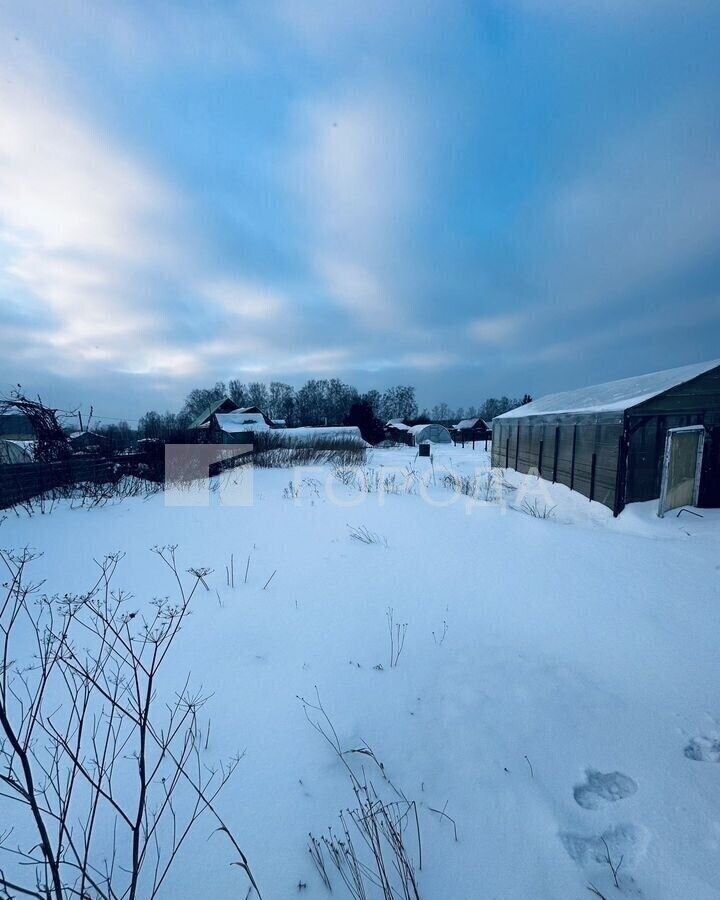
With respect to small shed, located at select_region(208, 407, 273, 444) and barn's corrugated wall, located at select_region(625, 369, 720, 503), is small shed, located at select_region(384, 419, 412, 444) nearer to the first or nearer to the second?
small shed, located at select_region(208, 407, 273, 444)

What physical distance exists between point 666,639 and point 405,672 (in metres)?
2.41

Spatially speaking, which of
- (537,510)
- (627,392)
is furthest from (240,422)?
(627,392)

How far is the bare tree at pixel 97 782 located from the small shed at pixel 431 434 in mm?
34892

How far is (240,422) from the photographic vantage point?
30.7 metres

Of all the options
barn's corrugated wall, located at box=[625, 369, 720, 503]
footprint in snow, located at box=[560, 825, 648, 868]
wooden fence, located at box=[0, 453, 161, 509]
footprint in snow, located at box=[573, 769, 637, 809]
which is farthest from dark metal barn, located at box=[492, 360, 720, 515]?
wooden fence, located at box=[0, 453, 161, 509]

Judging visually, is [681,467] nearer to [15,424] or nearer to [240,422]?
[15,424]

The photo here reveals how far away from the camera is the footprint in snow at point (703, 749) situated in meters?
2.00

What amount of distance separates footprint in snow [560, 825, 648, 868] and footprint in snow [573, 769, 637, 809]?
0.12 m

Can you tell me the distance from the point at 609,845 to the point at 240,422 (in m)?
31.6

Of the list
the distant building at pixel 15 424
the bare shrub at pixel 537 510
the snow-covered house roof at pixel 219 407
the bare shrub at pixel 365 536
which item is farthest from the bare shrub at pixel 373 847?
the snow-covered house roof at pixel 219 407

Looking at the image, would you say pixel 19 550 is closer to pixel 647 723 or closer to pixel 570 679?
pixel 570 679

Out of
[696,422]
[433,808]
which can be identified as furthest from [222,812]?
[696,422]

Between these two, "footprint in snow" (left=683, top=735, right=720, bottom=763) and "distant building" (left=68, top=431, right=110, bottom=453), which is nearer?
"footprint in snow" (left=683, top=735, right=720, bottom=763)

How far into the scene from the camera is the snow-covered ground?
1.54 m
